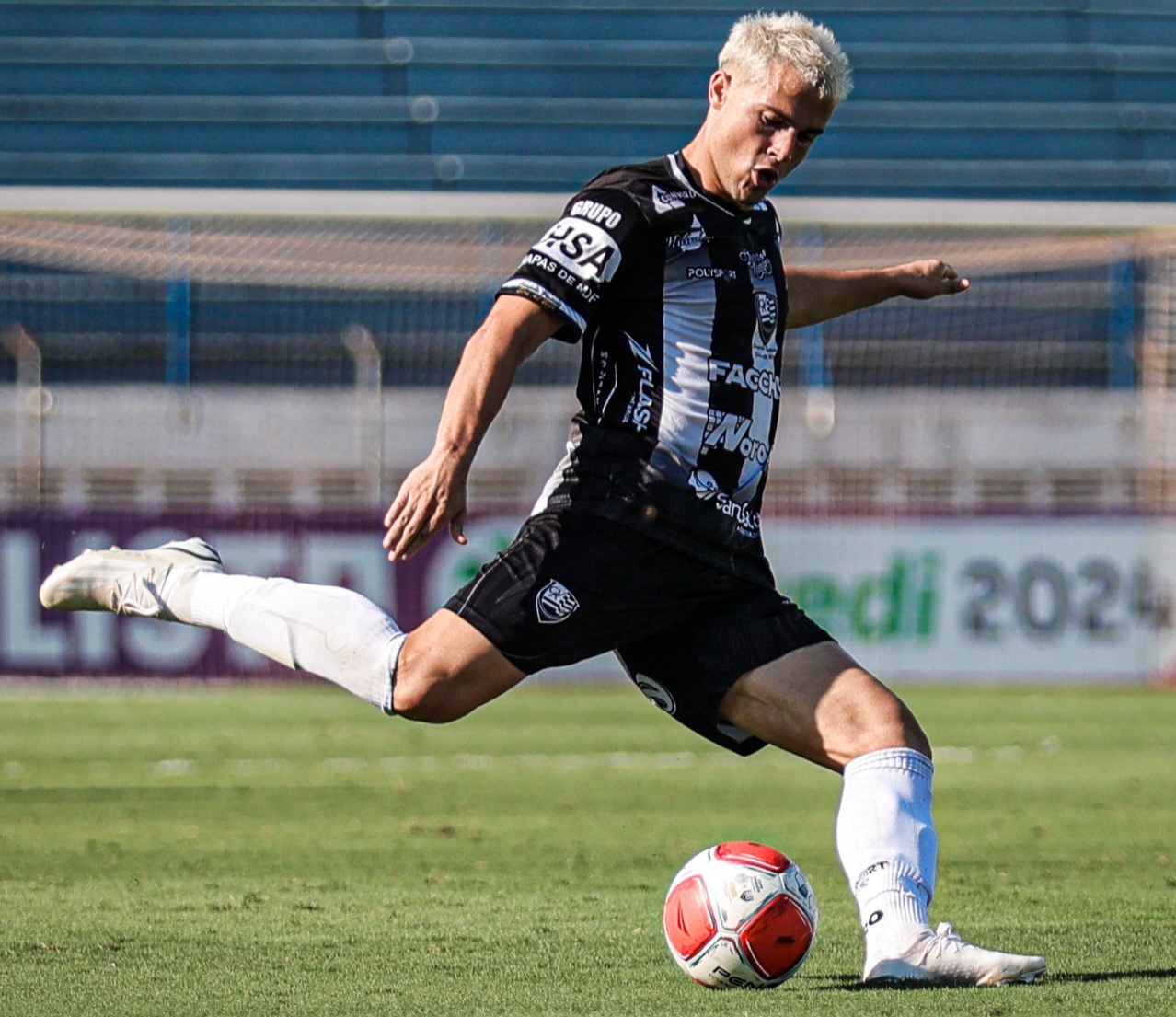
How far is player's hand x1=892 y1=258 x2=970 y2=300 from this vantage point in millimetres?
5086

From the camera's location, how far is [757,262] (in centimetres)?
440

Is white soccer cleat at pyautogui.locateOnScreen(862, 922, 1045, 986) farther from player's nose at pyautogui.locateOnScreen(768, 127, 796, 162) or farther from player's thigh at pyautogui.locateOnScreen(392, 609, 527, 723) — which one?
player's nose at pyautogui.locateOnScreen(768, 127, 796, 162)

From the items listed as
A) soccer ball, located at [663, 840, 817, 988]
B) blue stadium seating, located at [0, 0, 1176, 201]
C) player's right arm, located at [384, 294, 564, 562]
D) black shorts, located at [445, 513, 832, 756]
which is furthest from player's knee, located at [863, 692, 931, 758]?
blue stadium seating, located at [0, 0, 1176, 201]

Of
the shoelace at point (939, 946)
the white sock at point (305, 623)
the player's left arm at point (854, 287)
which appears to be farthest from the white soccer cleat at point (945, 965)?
the player's left arm at point (854, 287)

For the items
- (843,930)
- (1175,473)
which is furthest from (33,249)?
(843,930)

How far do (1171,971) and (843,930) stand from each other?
3.29ft

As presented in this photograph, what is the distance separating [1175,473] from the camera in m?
16.5

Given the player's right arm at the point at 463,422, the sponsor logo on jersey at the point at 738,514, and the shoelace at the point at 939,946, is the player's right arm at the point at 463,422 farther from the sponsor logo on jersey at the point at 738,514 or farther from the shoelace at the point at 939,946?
the shoelace at the point at 939,946

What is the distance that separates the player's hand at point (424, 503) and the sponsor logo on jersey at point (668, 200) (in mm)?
808

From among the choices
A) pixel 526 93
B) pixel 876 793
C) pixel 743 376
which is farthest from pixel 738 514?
pixel 526 93

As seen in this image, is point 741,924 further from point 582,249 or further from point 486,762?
point 486,762

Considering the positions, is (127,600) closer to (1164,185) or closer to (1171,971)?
(1171,971)

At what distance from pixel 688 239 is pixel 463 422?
2.44 ft

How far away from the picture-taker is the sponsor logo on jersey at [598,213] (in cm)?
411
